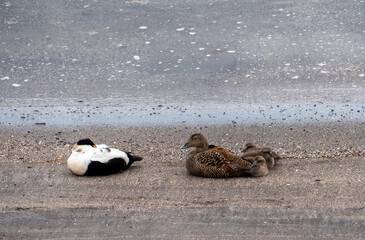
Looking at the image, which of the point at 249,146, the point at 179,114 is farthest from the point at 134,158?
the point at 179,114

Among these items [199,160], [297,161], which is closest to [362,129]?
[297,161]

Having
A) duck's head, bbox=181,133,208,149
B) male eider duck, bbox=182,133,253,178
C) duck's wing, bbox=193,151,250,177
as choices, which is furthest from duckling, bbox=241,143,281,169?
duck's head, bbox=181,133,208,149

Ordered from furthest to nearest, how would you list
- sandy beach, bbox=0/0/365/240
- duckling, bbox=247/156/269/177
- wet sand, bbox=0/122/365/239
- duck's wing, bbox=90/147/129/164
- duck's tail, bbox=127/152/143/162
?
duck's tail, bbox=127/152/143/162, duck's wing, bbox=90/147/129/164, duckling, bbox=247/156/269/177, sandy beach, bbox=0/0/365/240, wet sand, bbox=0/122/365/239

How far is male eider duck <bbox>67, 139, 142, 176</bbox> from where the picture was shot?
587cm

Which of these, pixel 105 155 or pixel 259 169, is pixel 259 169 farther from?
pixel 105 155

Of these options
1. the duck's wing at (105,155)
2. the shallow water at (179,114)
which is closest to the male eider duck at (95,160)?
the duck's wing at (105,155)

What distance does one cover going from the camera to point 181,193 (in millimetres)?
5398

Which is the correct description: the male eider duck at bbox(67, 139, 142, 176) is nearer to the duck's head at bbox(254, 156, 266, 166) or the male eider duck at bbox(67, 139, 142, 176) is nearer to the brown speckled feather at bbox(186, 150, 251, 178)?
the brown speckled feather at bbox(186, 150, 251, 178)

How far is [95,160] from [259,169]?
1717 millimetres

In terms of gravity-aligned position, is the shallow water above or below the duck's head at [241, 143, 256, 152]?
below

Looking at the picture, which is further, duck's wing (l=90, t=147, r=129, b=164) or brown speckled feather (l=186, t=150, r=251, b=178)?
duck's wing (l=90, t=147, r=129, b=164)

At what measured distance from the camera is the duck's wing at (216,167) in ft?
19.0

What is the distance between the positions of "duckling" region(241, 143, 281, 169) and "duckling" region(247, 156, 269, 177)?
130 millimetres

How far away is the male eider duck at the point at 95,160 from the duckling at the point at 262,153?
1.30 meters
